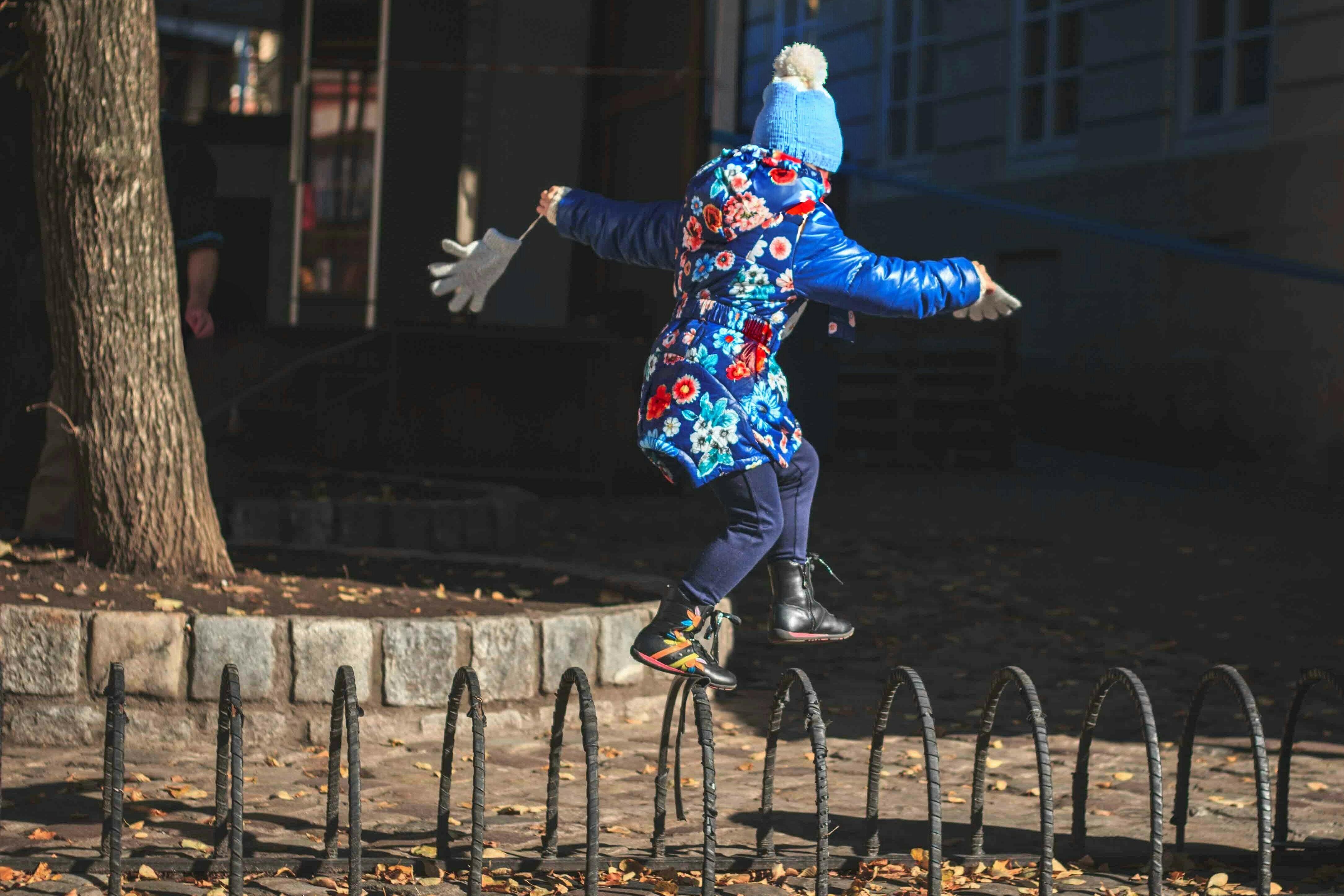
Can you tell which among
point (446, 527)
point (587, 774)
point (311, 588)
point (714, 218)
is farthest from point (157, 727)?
point (446, 527)

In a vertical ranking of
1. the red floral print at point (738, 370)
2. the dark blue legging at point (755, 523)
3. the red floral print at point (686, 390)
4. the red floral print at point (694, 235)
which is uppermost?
the red floral print at point (694, 235)

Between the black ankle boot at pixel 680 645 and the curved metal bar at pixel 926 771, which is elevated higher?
the black ankle boot at pixel 680 645

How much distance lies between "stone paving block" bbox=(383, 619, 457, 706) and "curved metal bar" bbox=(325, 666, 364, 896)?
1.17 metres

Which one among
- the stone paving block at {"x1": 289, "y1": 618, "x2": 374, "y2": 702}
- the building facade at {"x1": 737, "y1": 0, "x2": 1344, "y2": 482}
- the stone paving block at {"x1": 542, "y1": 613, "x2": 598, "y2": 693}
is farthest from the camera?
the building facade at {"x1": 737, "y1": 0, "x2": 1344, "y2": 482}

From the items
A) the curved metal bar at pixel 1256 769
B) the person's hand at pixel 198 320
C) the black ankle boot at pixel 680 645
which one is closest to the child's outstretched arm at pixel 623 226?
the black ankle boot at pixel 680 645

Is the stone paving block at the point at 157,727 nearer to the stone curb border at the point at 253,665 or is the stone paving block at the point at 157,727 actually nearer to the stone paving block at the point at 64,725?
the stone curb border at the point at 253,665

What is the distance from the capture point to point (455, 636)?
592 centimetres

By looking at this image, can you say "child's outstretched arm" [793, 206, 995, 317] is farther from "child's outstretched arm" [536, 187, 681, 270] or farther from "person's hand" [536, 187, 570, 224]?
"person's hand" [536, 187, 570, 224]

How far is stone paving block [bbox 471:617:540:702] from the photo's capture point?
598 centimetres

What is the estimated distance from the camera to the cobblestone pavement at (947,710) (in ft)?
16.1

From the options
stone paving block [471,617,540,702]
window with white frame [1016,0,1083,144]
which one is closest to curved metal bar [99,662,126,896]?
stone paving block [471,617,540,702]

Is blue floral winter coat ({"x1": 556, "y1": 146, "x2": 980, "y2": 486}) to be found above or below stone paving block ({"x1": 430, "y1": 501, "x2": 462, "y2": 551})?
above

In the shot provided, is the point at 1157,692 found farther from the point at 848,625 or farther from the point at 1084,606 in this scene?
the point at 848,625

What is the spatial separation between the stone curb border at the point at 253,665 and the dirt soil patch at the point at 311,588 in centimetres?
21
